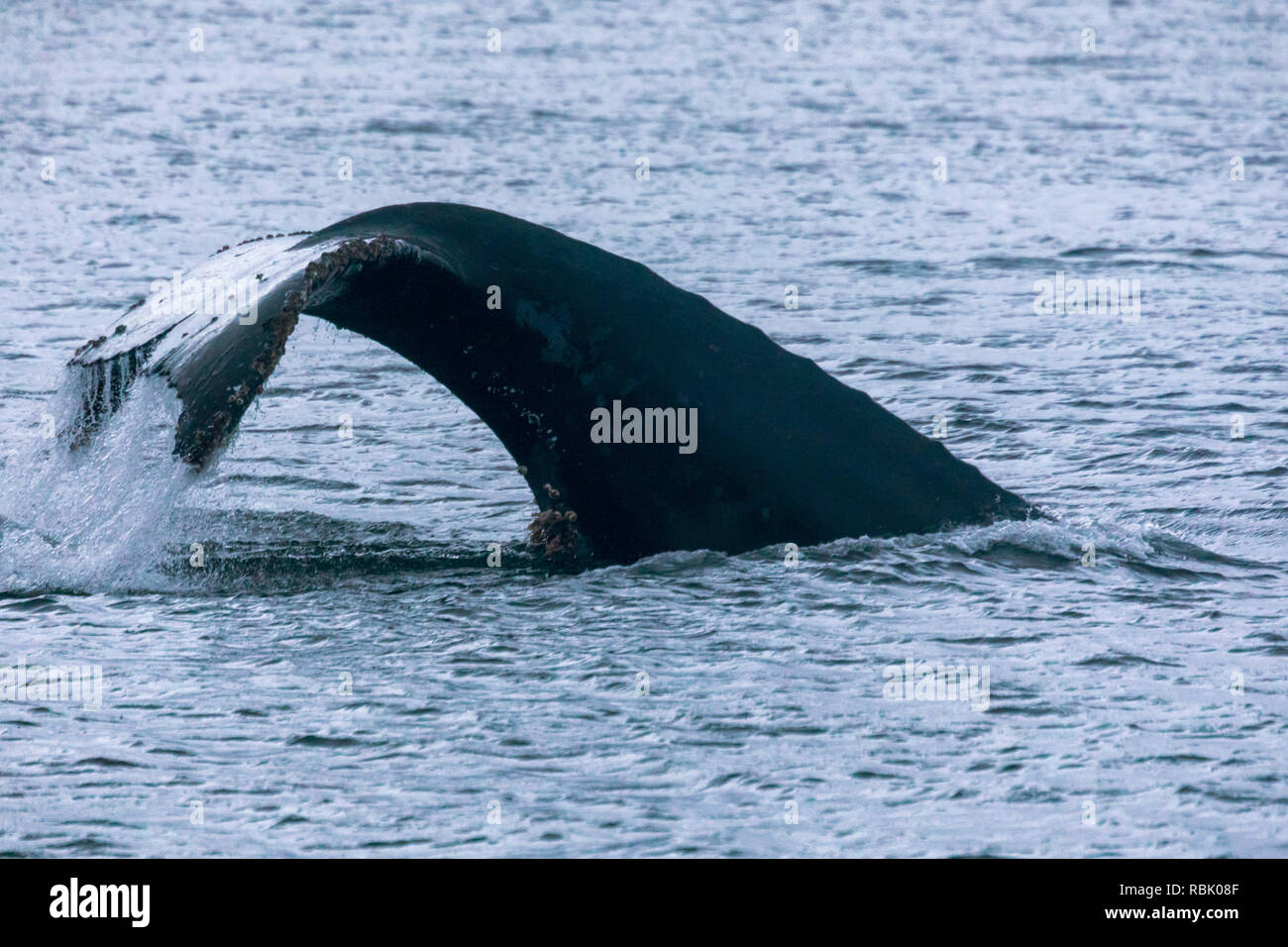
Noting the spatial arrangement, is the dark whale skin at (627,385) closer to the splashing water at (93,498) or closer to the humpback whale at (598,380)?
the humpback whale at (598,380)

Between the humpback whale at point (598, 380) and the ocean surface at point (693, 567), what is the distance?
252 millimetres

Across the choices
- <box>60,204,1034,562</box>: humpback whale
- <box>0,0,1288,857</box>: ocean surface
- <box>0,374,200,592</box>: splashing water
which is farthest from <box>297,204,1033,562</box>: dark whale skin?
<box>0,374,200,592</box>: splashing water

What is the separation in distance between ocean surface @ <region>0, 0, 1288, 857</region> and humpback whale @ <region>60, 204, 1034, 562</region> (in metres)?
0.25

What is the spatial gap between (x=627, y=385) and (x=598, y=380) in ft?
0.38

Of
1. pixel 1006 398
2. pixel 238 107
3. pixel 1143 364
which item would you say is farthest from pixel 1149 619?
pixel 238 107

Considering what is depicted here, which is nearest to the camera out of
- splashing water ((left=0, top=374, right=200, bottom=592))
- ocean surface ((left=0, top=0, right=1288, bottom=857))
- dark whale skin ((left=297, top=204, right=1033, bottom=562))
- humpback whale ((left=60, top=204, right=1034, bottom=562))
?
ocean surface ((left=0, top=0, right=1288, bottom=857))

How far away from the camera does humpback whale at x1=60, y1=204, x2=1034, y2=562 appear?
7.22m

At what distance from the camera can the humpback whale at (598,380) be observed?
722cm

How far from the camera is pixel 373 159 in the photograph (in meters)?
23.3

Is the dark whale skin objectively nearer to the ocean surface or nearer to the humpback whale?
the humpback whale

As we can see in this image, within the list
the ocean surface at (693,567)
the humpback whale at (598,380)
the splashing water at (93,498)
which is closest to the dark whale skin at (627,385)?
the humpback whale at (598,380)

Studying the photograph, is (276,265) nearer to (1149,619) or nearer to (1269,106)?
(1149,619)

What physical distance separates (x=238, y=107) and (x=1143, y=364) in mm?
16633

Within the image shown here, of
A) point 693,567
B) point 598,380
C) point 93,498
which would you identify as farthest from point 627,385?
point 93,498
